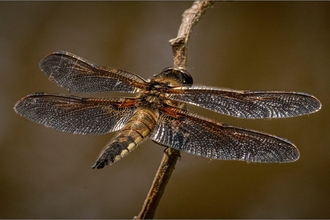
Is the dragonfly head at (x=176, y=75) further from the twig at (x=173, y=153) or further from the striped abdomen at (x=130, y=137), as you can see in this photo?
the striped abdomen at (x=130, y=137)

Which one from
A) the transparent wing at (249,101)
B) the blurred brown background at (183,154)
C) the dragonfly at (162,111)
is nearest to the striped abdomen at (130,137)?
the dragonfly at (162,111)

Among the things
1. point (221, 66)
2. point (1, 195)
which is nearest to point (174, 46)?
point (221, 66)

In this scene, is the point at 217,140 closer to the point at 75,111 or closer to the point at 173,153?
the point at 173,153

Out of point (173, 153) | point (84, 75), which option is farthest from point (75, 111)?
point (173, 153)

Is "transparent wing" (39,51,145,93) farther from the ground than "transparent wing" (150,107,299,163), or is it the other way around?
"transparent wing" (39,51,145,93)

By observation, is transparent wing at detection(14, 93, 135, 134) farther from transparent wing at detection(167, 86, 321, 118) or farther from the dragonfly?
transparent wing at detection(167, 86, 321, 118)

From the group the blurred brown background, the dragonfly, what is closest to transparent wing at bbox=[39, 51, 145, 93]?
the dragonfly

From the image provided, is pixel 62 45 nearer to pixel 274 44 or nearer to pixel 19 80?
pixel 19 80

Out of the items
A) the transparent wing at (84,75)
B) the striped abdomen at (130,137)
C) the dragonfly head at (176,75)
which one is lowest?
the striped abdomen at (130,137)

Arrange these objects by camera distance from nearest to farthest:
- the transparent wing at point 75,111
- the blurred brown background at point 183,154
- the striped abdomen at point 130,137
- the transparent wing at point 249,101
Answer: the striped abdomen at point 130,137 < the transparent wing at point 249,101 < the transparent wing at point 75,111 < the blurred brown background at point 183,154

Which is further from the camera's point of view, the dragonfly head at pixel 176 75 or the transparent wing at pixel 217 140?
the dragonfly head at pixel 176 75
